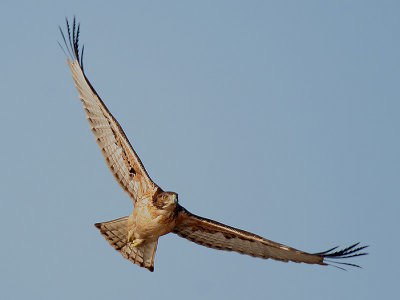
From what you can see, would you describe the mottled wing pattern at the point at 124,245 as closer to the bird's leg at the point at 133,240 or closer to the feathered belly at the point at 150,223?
the bird's leg at the point at 133,240

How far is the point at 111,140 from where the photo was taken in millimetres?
17422

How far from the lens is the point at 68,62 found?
1709cm

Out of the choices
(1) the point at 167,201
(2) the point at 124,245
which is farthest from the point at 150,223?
(2) the point at 124,245

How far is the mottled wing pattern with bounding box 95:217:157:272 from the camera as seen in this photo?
1748 cm

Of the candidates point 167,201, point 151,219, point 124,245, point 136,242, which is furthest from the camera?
point 124,245

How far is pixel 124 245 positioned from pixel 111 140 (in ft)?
7.28

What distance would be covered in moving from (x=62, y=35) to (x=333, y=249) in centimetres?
687

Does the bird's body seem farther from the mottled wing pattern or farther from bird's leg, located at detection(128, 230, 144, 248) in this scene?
the mottled wing pattern

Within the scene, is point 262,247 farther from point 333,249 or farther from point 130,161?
point 130,161

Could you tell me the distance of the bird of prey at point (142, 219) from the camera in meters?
17.0

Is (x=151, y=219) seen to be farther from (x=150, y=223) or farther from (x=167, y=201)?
(x=167, y=201)

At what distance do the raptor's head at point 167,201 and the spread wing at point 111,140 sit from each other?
44 centimetres

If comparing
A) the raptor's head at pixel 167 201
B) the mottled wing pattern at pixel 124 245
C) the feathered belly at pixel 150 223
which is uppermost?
the raptor's head at pixel 167 201

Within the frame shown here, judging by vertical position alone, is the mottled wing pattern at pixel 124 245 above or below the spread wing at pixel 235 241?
below
